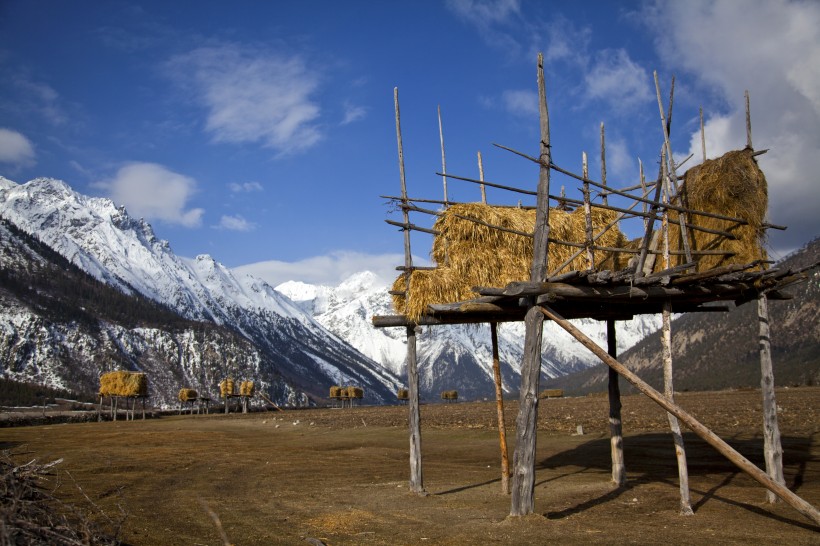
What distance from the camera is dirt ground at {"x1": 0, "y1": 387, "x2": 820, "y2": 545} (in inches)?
423

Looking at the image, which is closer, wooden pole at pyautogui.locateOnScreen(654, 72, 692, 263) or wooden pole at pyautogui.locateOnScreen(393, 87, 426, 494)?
wooden pole at pyautogui.locateOnScreen(654, 72, 692, 263)

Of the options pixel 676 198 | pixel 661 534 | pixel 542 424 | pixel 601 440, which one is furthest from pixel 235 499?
pixel 542 424

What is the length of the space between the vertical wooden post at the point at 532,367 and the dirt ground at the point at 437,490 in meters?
0.53

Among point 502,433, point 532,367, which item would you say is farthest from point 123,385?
point 532,367

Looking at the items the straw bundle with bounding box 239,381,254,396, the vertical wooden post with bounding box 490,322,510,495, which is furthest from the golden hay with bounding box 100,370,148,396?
the vertical wooden post with bounding box 490,322,510,495

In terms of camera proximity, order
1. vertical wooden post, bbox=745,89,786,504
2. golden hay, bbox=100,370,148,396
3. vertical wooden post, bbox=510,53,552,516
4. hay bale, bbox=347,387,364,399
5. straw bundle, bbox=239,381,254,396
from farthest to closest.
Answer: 1. hay bale, bbox=347,387,364,399
2. straw bundle, bbox=239,381,254,396
3. golden hay, bbox=100,370,148,396
4. vertical wooden post, bbox=745,89,786,504
5. vertical wooden post, bbox=510,53,552,516

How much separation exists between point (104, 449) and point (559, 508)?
21.8 metres

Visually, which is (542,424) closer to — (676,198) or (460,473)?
(460,473)

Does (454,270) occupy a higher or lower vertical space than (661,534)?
higher

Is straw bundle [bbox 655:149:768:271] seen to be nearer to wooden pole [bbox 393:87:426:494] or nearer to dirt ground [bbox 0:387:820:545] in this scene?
dirt ground [bbox 0:387:820:545]

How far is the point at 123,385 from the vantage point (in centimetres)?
6712

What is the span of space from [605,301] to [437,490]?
6.65 metres

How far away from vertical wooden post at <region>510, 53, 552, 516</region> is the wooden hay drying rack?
0.06 feet

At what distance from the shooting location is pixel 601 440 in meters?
24.8
